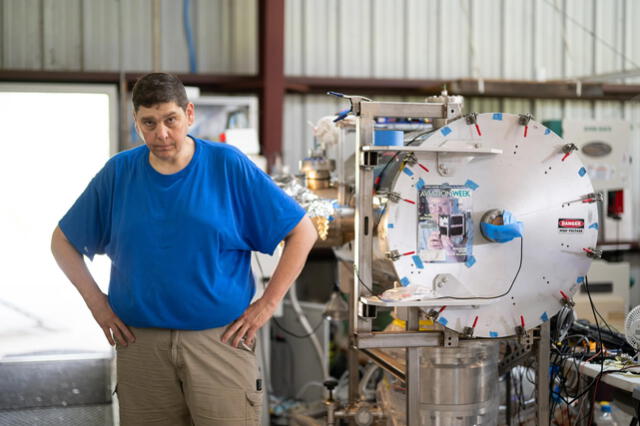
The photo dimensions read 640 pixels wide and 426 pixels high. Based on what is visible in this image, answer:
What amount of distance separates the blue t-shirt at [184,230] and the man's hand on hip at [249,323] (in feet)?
0.08

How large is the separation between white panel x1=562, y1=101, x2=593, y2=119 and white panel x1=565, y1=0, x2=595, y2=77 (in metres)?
0.21

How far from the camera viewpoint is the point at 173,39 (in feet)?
16.5

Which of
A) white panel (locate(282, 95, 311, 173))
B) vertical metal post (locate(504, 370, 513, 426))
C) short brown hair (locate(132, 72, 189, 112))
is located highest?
white panel (locate(282, 95, 311, 173))

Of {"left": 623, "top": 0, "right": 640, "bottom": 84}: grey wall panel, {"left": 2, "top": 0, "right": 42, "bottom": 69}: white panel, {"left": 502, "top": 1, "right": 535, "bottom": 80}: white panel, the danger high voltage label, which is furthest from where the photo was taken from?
{"left": 623, "top": 0, "right": 640, "bottom": 84}: grey wall panel

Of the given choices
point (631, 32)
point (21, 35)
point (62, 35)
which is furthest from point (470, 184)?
point (631, 32)

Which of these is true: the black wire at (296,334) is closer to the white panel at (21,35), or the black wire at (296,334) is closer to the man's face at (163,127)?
the white panel at (21,35)

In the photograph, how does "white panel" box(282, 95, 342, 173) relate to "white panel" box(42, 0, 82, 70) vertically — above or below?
below

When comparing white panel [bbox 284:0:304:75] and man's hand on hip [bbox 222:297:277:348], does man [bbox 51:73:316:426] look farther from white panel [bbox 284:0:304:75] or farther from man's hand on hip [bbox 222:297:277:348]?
white panel [bbox 284:0:304:75]

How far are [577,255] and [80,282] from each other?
1.58 meters

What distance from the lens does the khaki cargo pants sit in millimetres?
1923

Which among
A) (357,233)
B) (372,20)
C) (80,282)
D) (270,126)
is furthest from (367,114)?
(372,20)

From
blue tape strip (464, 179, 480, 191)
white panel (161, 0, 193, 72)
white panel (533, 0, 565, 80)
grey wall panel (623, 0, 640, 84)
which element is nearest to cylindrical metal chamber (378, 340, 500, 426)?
blue tape strip (464, 179, 480, 191)

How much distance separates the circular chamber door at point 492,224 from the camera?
2.34 m

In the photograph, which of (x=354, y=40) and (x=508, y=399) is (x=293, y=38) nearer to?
(x=354, y=40)
